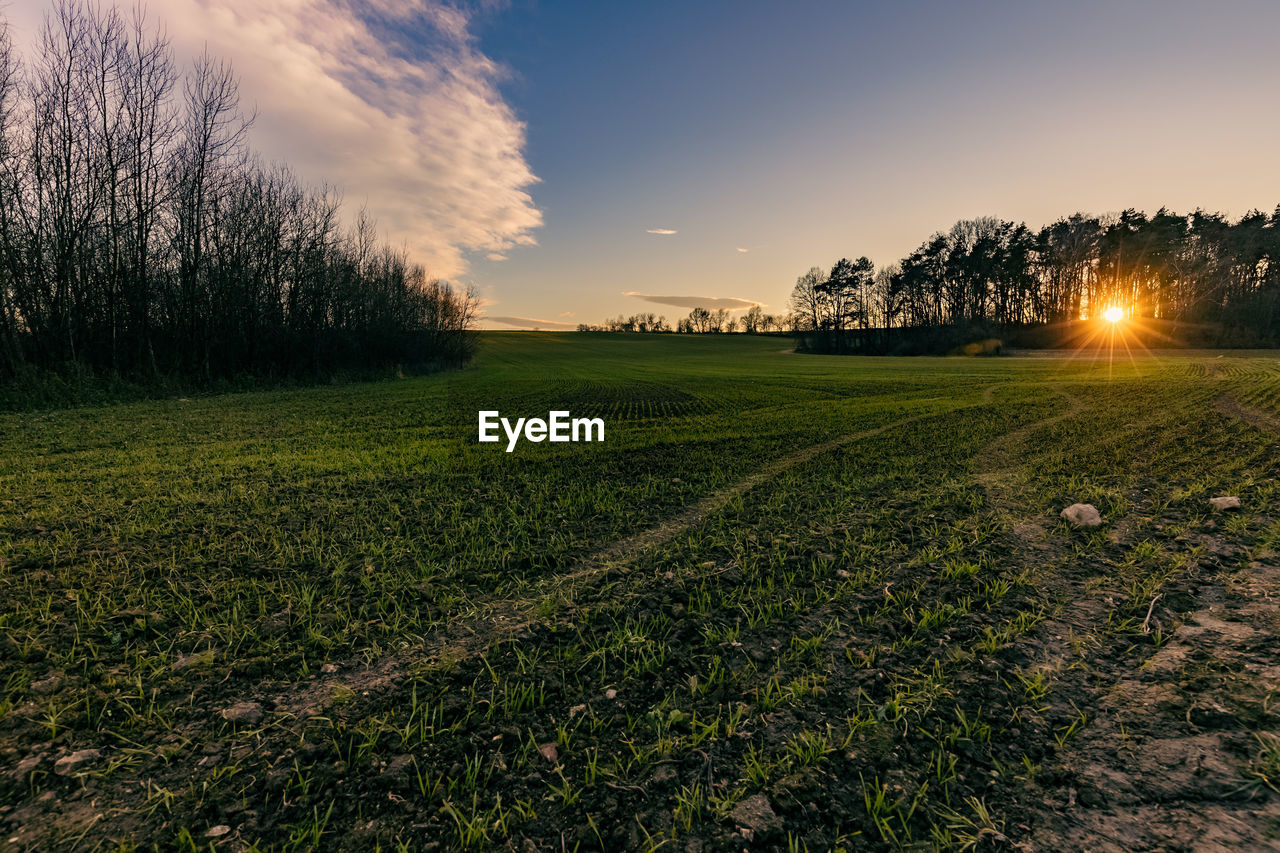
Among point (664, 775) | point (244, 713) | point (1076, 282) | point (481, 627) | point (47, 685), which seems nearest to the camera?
point (664, 775)

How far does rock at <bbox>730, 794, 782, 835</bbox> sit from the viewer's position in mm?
2160

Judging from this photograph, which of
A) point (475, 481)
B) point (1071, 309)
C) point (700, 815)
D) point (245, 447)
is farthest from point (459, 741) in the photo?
point (1071, 309)

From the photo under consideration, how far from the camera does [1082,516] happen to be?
18.1 feet

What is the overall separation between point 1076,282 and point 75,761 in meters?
93.8

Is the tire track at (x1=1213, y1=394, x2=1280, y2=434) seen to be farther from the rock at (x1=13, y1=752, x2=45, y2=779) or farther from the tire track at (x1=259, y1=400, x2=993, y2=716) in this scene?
the rock at (x1=13, y1=752, x2=45, y2=779)

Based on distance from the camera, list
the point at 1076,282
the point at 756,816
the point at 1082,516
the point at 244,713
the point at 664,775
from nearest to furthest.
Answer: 1. the point at 756,816
2. the point at 664,775
3. the point at 244,713
4. the point at 1082,516
5. the point at 1076,282

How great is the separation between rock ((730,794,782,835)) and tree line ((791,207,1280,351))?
Answer: 76071 millimetres

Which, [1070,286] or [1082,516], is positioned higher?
[1070,286]

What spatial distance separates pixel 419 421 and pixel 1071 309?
87523 millimetres

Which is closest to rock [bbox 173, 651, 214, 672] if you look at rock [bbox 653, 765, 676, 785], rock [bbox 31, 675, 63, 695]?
rock [bbox 31, 675, 63, 695]

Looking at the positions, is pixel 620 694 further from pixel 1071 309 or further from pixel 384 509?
pixel 1071 309

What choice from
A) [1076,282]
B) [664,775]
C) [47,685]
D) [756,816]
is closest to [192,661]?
[47,685]

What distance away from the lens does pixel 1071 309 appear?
7075 centimetres

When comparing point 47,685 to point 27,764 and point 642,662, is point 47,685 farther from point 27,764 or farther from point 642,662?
point 642,662
